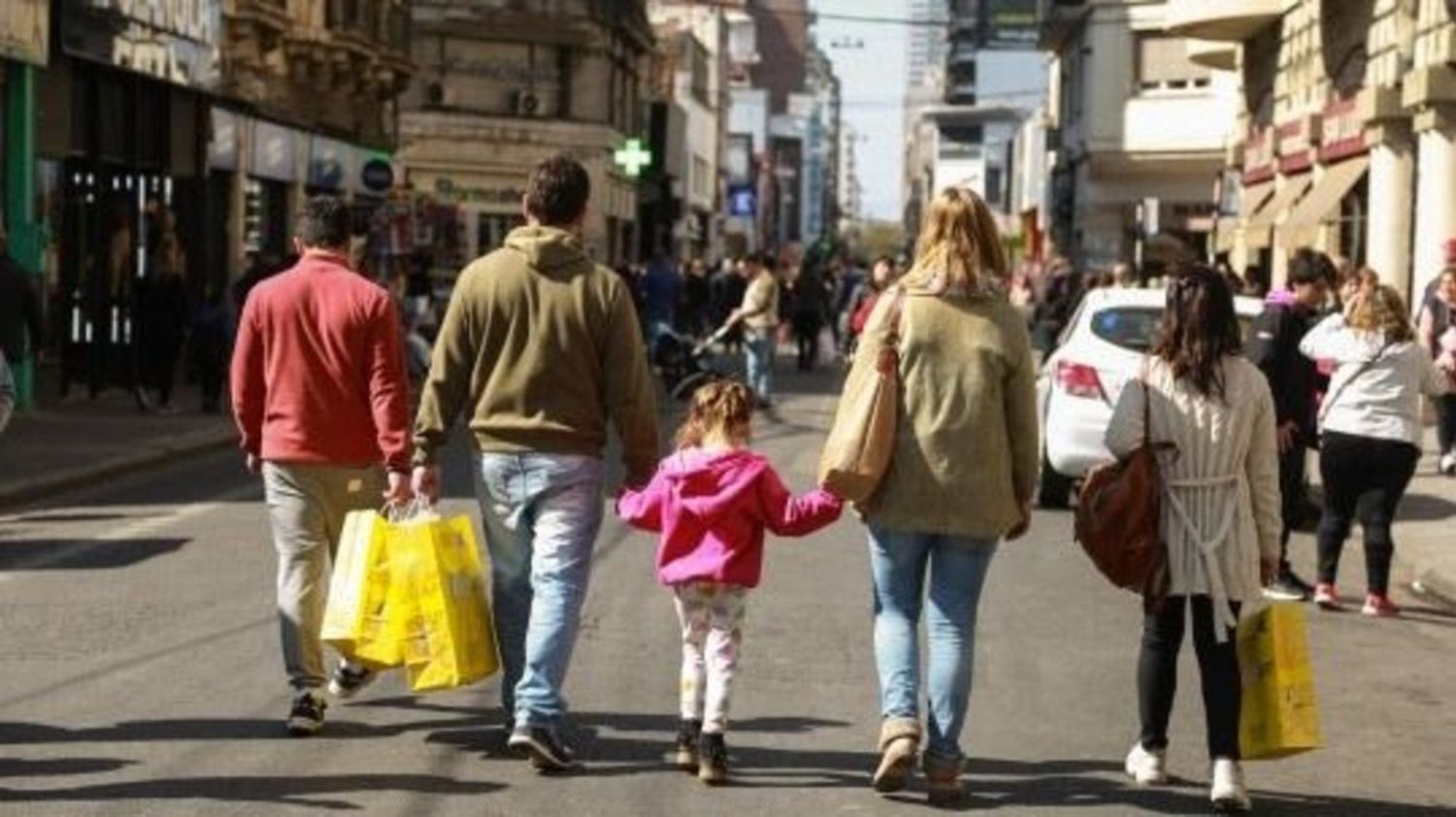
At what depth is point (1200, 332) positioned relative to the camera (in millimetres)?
7496

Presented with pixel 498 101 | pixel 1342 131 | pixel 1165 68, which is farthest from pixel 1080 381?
pixel 498 101

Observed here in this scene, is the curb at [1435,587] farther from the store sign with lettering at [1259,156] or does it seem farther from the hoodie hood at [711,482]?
the store sign with lettering at [1259,156]

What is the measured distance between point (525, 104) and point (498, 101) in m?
0.70

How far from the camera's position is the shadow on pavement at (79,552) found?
42.2 feet

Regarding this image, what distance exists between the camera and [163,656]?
974 centimetres

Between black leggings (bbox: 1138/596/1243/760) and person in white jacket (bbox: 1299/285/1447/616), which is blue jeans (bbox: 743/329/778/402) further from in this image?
black leggings (bbox: 1138/596/1243/760)

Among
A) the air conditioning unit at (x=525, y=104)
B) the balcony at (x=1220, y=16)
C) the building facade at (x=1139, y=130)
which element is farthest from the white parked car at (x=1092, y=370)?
the air conditioning unit at (x=525, y=104)

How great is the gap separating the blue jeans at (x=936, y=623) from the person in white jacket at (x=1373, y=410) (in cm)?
515

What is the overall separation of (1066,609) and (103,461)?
29.8ft

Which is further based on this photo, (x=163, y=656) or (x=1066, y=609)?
(x=1066, y=609)

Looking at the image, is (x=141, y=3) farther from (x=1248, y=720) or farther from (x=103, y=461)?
(x=1248, y=720)

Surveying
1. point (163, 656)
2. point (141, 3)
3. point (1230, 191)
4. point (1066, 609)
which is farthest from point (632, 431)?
point (1230, 191)

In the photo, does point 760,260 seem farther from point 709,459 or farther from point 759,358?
point 709,459

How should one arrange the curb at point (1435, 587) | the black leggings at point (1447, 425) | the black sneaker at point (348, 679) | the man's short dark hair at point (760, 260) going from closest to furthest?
the black sneaker at point (348, 679)
the curb at point (1435, 587)
the black leggings at point (1447, 425)
the man's short dark hair at point (760, 260)
